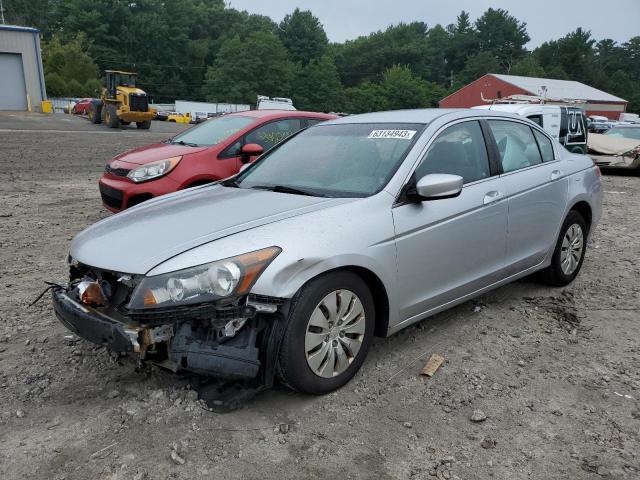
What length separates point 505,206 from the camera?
3977 millimetres

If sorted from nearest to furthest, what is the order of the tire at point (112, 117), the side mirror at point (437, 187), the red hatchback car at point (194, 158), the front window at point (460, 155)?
the side mirror at point (437, 187) → the front window at point (460, 155) → the red hatchback car at point (194, 158) → the tire at point (112, 117)

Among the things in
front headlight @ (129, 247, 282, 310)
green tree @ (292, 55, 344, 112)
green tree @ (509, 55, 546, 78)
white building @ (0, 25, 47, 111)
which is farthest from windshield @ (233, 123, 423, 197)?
green tree @ (509, 55, 546, 78)

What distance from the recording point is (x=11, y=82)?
4100 centimetres

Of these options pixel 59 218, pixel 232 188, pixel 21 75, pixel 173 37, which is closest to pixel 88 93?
pixel 21 75

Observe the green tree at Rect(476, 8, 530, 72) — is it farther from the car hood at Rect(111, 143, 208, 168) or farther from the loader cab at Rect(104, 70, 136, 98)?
the car hood at Rect(111, 143, 208, 168)

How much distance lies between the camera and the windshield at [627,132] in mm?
15442

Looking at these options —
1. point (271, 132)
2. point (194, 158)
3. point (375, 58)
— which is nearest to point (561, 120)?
point (271, 132)

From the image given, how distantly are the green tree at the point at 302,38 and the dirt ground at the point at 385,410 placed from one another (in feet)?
328

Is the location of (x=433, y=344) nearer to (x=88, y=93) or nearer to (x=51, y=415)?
(x=51, y=415)

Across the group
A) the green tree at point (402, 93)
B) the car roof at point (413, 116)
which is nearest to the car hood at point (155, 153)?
the car roof at point (413, 116)

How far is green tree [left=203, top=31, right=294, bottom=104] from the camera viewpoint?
250 ft

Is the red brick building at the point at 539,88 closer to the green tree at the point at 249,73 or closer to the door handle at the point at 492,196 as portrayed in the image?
the green tree at the point at 249,73

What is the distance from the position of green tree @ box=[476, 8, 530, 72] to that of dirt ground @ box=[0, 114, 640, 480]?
11955cm

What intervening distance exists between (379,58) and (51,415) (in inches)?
4326
